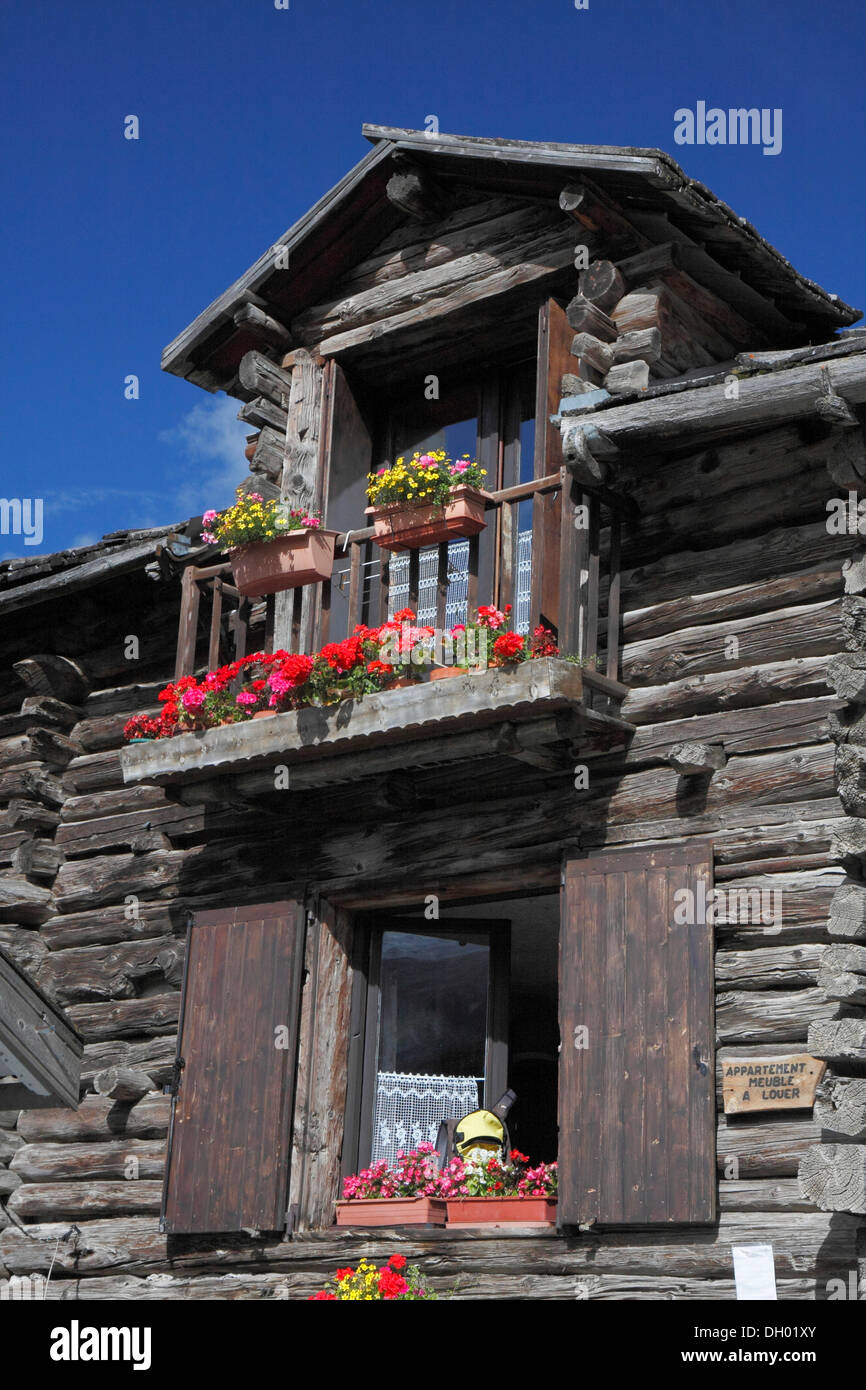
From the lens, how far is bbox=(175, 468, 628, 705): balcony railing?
9195 mm

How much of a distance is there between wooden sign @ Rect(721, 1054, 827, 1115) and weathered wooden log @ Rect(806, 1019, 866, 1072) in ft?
1.85

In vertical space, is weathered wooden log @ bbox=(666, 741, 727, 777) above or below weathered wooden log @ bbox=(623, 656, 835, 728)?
below

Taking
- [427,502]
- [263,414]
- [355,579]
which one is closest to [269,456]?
[263,414]

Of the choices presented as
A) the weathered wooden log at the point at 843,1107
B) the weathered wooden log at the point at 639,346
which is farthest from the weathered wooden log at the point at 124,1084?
the weathered wooden log at the point at 639,346

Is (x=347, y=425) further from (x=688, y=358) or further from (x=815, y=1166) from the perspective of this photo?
(x=815, y=1166)

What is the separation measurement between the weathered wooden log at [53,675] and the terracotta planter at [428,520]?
132 inches

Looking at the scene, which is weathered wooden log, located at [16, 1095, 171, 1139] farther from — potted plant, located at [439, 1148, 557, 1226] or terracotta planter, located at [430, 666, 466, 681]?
terracotta planter, located at [430, 666, 466, 681]

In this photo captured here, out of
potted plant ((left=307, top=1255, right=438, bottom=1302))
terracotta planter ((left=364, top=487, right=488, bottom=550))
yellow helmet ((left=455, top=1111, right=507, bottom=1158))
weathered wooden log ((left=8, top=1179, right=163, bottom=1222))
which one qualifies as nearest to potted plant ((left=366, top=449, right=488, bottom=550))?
terracotta planter ((left=364, top=487, right=488, bottom=550))

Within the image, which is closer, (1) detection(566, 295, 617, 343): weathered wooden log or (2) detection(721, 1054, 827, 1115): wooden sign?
(2) detection(721, 1054, 827, 1115): wooden sign

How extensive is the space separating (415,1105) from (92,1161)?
232 cm

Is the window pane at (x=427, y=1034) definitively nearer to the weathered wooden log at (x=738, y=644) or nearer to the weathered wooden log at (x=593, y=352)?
the weathered wooden log at (x=738, y=644)

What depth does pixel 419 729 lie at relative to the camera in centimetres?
914

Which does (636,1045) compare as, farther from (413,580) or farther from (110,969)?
(110,969)
